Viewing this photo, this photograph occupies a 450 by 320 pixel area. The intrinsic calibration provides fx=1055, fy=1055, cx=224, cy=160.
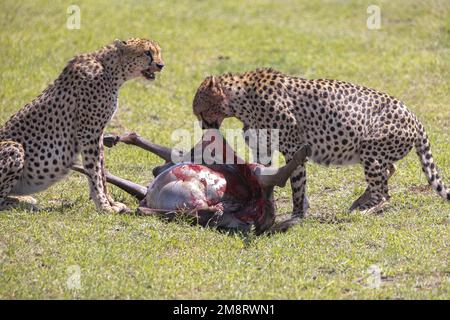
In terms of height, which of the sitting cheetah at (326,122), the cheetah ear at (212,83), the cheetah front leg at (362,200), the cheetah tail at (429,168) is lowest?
the cheetah front leg at (362,200)

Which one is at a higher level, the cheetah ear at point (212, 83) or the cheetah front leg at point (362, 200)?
the cheetah ear at point (212, 83)

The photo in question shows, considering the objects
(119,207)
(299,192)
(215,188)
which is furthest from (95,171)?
(299,192)

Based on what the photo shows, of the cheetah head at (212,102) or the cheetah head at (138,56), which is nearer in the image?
the cheetah head at (138,56)

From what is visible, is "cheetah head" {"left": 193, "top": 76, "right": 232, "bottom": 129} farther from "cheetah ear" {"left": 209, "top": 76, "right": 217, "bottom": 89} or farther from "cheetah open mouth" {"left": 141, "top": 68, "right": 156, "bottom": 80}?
"cheetah open mouth" {"left": 141, "top": 68, "right": 156, "bottom": 80}

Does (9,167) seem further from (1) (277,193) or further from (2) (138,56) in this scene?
(1) (277,193)

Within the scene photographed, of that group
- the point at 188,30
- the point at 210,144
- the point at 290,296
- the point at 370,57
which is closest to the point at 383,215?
the point at 210,144

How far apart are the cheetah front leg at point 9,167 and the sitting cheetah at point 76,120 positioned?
0.02 m

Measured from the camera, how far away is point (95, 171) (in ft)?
31.3

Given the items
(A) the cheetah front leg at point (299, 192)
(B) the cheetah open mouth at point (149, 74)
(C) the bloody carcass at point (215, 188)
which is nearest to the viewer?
(C) the bloody carcass at point (215, 188)

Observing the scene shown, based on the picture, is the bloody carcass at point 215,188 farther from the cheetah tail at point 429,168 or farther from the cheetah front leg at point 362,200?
the cheetah tail at point 429,168

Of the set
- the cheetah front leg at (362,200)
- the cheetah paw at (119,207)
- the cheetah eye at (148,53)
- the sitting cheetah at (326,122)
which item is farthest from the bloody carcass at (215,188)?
the cheetah front leg at (362,200)

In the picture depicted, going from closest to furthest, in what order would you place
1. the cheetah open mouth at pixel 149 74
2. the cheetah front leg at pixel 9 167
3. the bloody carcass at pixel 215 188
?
the bloody carcass at pixel 215 188 → the cheetah front leg at pixel 9 167 → the cheetah open mouth at pixel 149 74

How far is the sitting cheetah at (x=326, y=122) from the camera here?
9.68m
